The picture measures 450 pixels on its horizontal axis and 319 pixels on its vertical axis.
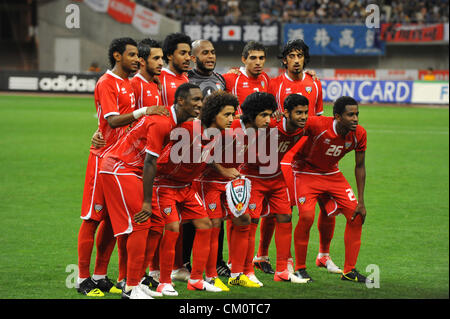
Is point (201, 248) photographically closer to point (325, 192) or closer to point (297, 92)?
point (325, 192)

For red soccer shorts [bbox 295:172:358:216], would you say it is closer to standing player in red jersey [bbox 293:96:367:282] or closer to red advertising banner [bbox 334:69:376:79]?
standing player in red jersey [bbox 293:96:367:282]

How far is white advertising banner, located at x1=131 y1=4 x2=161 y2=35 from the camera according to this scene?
38.1 meters

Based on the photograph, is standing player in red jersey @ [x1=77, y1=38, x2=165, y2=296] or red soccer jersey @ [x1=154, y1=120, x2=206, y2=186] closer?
red soccer jersey @ [x1=154, y1=120, x2=206, y2=186]

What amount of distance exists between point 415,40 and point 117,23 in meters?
17.3

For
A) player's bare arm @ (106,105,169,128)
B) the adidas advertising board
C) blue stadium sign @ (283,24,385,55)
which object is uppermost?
blue stadium sign @ (283,24,385,55)

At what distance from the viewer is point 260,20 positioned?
38562 millimetres

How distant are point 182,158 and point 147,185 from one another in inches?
18.8

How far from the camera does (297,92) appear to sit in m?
7.00

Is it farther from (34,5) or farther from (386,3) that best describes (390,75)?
(34,5)

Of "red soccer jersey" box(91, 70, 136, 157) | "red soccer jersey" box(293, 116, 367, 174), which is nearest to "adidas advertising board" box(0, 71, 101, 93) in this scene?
"red soccer jersey" box(293, 116, 367, 174)

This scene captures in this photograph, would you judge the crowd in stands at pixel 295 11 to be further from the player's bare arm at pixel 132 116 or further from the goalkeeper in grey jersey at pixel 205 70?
the player's bare arm at pixel 132 116

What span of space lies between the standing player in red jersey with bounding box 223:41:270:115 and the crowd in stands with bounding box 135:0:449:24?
3180 cm

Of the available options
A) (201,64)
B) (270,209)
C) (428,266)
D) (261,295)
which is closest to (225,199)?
(270,209)

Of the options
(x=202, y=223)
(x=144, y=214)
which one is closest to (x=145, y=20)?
(x=202, y=223)
